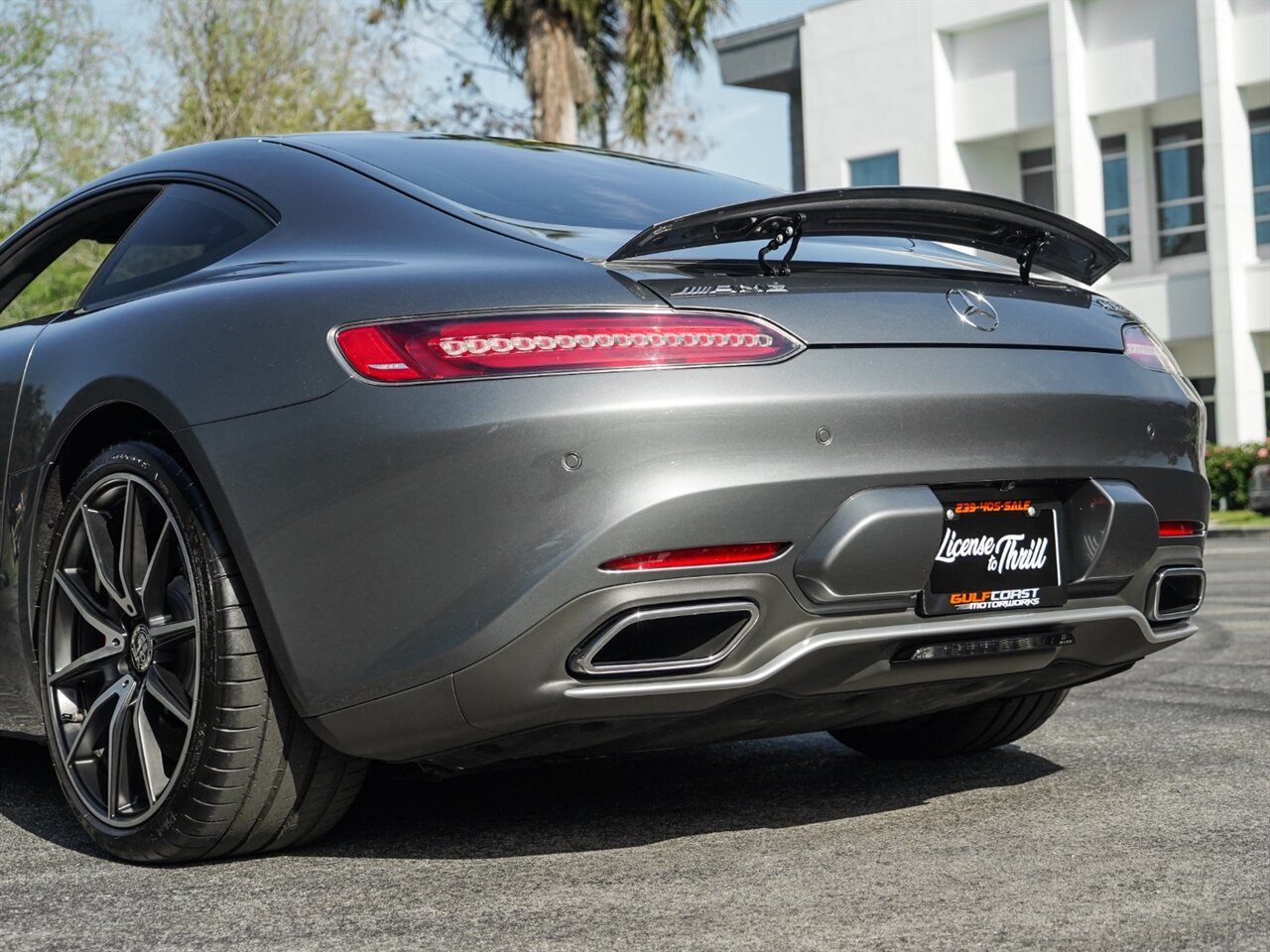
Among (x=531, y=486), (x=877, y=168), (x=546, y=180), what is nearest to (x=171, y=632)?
(x=531, y=486)

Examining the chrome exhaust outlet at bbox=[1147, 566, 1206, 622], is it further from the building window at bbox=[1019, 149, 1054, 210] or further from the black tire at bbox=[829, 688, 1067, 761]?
the building window at bbox=[1019, 149, 1054, 210]

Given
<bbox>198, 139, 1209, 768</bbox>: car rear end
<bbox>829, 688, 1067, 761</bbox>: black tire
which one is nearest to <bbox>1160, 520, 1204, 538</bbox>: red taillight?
<bbox>198, 139, 1209, 768</bbox>: car rear end

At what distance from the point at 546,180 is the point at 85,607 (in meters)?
1.30

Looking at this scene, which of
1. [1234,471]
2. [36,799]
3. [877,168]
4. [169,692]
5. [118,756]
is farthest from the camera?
[877,168]

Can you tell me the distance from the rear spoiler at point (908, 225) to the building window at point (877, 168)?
29.5 meters

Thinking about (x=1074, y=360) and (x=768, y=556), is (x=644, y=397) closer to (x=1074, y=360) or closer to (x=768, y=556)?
(x=768, y=556)

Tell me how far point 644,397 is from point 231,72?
2404 centimetres

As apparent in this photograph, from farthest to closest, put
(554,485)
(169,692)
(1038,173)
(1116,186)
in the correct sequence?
(1038,173) < (1116,186) < (169,692) < (554,485)

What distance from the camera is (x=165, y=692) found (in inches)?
119

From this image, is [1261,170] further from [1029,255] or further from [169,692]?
[169,692]

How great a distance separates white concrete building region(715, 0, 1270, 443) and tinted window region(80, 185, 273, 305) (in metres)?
26.7

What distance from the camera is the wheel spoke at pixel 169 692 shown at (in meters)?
2.98

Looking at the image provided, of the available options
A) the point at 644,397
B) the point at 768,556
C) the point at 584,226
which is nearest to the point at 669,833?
the point at 768,556

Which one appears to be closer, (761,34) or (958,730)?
(958,730)
